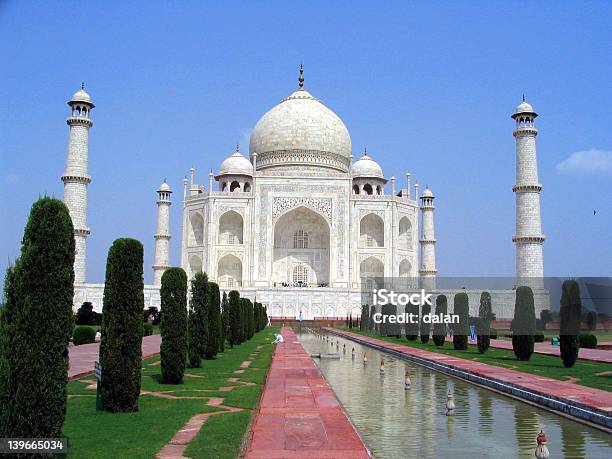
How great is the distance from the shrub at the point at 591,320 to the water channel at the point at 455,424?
1231cm

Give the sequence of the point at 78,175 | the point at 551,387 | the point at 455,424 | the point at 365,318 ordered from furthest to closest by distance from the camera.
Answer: the point at 78,175
the point at 365,318
the point at 551,387
the point at 455,424

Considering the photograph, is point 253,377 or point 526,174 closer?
point 253,377

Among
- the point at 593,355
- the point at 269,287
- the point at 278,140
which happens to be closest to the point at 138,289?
the point at 593,355

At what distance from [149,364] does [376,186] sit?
88.5ft

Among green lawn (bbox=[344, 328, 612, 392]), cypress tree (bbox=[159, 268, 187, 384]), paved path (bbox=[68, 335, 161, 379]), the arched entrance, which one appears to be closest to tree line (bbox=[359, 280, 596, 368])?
green lawn (bbox=[344, 328, 612, 392])

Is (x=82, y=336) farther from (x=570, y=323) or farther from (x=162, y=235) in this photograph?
(x=162, y=235)

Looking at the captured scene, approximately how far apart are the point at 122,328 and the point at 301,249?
1100 inches

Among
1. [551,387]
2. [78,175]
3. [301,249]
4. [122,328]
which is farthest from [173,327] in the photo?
[301,249]

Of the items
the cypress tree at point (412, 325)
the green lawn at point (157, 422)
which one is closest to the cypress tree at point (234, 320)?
the cypress tree at point (412, 325)

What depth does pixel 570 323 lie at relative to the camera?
36.9ft

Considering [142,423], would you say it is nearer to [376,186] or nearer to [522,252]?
[522,252]

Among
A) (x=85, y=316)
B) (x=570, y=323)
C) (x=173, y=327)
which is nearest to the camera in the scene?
(x=173, y=327)

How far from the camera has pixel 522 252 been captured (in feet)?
91.8

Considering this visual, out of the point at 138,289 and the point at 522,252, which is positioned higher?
the point at 522,252
